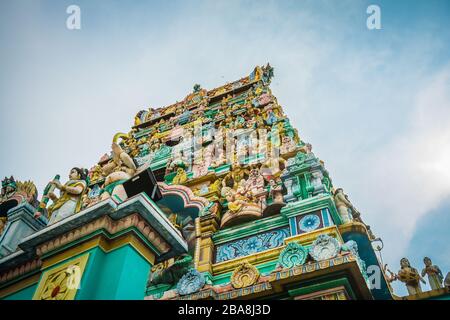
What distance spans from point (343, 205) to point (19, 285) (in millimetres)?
5455

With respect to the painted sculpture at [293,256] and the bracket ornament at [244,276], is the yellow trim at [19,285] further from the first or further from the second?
the painted sculpture at [293,256]

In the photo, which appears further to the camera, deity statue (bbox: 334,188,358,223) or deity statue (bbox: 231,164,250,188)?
deity statue (bbox: 231,164,250,188)

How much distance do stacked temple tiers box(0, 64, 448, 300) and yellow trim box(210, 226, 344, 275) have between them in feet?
0.07

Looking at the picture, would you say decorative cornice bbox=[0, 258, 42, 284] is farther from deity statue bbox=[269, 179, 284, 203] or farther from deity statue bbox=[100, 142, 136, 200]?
deity statue bbox=[269, 179, 284, 203]

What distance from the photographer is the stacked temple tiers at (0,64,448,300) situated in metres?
4.36

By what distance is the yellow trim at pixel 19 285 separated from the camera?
4930 millimetres

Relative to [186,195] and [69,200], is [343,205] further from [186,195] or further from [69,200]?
[69,200]

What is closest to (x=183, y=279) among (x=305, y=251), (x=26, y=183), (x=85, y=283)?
(x=305, y=251)

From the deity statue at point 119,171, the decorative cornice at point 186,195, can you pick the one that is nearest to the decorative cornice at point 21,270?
the deity statue at point 119,171

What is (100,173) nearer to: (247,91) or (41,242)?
(247,91)

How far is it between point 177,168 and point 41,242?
6.73m

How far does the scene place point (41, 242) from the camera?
4.62 m

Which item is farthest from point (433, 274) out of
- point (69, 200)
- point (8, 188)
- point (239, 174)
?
point (8, 188)

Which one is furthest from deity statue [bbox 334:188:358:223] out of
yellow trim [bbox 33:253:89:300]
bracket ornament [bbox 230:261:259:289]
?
yellow trim [bbox 33:253:89:300]
